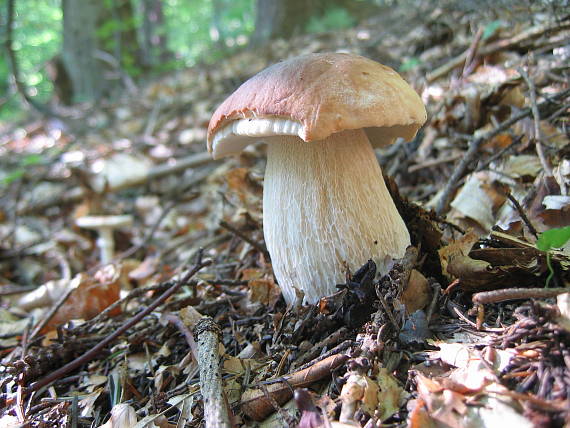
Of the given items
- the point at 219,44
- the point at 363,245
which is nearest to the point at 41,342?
the point at 363,245

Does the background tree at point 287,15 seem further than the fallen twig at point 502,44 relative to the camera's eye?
Yes

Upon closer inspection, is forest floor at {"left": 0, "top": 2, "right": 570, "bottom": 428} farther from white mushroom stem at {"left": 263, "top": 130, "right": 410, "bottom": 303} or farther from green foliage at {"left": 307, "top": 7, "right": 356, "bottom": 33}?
green foliage at {"left": 307, "top": 7, "right": 356, "bottom": 33}

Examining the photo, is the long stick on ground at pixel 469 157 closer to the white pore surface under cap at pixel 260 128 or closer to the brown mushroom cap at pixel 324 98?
the brown mushroom cap at pixel 324 98

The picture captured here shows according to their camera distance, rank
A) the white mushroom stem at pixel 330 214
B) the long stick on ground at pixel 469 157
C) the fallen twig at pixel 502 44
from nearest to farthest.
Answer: the white mushroom stem at pixel 330 214
the long stick on ground at pixel 469 157
the fallen twig at pixel 502 44

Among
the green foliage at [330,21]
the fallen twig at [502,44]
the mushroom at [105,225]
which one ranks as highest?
the green foliage at [330,21]

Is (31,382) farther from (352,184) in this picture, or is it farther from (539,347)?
(539,347)

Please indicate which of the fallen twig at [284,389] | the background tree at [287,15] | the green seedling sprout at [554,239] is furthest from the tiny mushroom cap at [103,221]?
the background tree at [287,15]

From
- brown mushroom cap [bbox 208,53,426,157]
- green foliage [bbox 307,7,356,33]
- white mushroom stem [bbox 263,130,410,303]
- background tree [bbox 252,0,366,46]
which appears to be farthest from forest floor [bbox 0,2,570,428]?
background tree [bbox 252,0,366,46]
